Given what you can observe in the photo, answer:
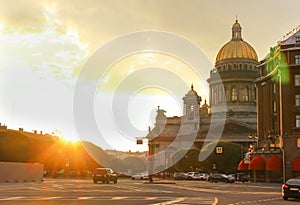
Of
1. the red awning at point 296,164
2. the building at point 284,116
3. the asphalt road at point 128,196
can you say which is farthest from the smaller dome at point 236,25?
the asphalt road at point 128,196

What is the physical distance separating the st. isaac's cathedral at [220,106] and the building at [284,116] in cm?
6029

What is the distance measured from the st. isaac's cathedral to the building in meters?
60.3

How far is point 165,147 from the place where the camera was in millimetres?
149875

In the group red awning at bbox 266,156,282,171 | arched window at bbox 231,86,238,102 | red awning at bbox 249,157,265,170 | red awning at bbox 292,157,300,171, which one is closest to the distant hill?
arched window at bbox 231,86,238,102

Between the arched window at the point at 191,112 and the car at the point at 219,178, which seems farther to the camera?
the arched window at the point at 191,112

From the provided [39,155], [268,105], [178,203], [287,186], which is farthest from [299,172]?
[39,155]

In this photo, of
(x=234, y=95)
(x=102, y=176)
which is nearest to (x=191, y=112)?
(x=234, y=95)

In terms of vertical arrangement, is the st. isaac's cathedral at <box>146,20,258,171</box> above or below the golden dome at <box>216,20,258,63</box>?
below

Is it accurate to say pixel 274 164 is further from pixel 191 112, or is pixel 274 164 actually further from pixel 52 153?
pixel 191 112

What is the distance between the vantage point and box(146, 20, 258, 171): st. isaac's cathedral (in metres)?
145

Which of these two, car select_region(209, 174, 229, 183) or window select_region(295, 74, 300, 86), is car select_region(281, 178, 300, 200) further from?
car select_region(209, 174, 229, 183)

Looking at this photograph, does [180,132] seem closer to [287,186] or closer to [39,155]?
[39,155]

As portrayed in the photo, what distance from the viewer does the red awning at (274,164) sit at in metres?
72.4

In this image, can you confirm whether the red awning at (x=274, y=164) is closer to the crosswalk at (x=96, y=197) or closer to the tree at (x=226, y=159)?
the crosswalk at (x=96, y=197)
